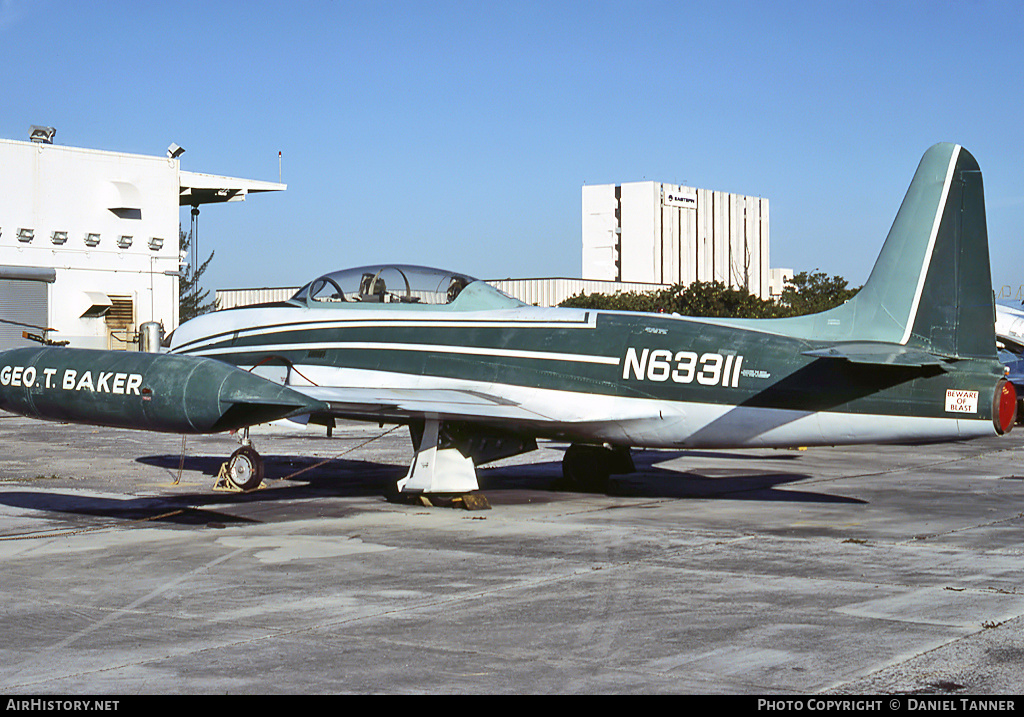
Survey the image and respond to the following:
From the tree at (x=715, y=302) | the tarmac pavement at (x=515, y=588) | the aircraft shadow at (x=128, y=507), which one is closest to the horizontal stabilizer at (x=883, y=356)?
the tarmac pavement at (x=515, y=588)

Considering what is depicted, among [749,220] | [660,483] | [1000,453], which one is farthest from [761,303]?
[749,220]

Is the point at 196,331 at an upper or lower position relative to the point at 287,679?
upper

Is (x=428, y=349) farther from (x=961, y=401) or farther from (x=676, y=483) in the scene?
(x=961, y=401)

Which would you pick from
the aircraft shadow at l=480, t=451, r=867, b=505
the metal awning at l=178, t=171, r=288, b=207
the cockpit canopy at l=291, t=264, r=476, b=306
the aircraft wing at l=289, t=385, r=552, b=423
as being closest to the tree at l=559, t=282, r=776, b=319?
the metal awning at l=178, t=171, r=288, b=207

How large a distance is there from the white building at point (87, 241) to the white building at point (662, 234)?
3765 inches

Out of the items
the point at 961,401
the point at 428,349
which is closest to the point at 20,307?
the point at 428,349

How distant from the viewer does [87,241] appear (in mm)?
47469

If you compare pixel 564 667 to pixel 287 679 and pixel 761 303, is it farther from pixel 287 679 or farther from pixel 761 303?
pixel 761 303

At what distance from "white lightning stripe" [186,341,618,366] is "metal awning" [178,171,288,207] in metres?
38.1

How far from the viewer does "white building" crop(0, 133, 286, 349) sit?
45281 millimetres

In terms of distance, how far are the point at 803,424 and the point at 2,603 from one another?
9.01 meters

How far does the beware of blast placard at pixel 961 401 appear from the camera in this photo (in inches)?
487

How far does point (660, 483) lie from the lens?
1738cm

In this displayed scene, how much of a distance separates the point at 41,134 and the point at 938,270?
145 feet
